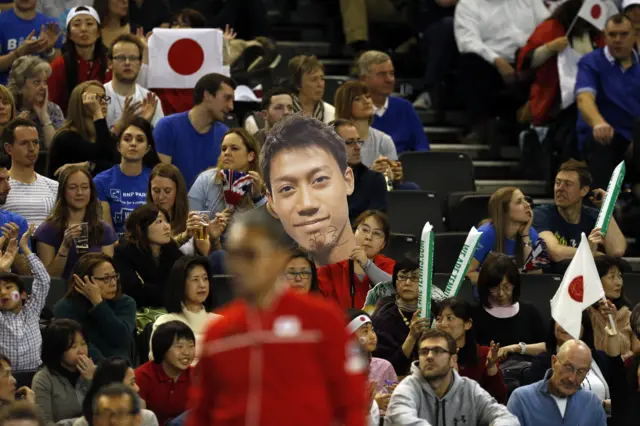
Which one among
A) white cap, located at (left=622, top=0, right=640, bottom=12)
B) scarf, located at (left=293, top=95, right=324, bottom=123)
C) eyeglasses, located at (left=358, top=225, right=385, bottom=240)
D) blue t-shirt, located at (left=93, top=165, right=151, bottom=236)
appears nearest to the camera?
eyeglasses, located at (left=358, top=225, right=385, bottom=240)

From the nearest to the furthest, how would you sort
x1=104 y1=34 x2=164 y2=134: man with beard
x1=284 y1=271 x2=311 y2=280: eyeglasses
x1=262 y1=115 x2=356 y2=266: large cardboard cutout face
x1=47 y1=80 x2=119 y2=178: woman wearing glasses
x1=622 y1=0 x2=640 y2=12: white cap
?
x1=262 y1=115 x2=356 y2=266: large cardboard cutout face
x1=284 y1=271 x2=311 y2=280: eyeglasses
x1=47 y1=80 x2=119 y2=178: woman wearing glasses
x1=104 y1=34 x2=164 y2=134: man with beard
x1=622 y1=0 x2=640 y2=12: white cap

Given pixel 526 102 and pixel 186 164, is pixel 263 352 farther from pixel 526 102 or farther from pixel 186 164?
pixel 526 102

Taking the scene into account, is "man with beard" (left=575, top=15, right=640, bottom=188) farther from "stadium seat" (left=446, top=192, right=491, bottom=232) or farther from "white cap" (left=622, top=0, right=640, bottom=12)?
"stadium seat" (left=446, top=192, right=491, bottom=232)

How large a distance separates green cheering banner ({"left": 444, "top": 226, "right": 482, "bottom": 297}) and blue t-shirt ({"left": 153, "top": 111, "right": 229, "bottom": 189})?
2261mm

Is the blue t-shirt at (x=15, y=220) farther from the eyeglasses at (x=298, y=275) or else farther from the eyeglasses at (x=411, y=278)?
the eyeglasses at (x=411, y=278)

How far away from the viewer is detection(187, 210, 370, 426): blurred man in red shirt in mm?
4492

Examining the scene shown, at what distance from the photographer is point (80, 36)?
32.8ft

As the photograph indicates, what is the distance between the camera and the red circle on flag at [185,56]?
1014 centimetres

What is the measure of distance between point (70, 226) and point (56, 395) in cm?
126

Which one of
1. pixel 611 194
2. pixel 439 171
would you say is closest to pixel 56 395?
pixel 611 194

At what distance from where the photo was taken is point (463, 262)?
740 cm

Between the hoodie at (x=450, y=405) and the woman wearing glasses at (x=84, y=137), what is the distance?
9.41 feet

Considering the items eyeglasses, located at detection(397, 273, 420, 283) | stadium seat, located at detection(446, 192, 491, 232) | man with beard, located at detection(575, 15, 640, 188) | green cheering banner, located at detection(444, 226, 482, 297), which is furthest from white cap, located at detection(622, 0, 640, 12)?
eyeglasses, located at detection(397, 273, 420, 283)

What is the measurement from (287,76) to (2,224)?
400 cm
